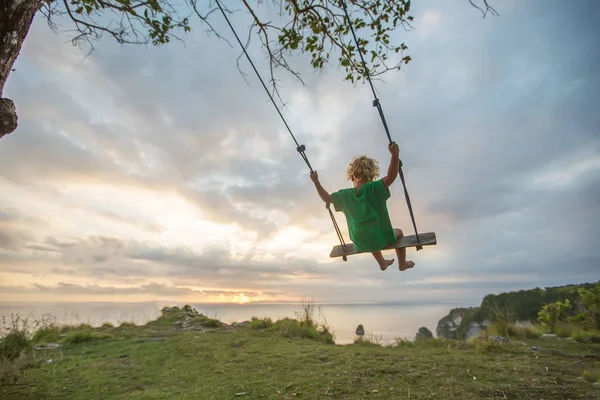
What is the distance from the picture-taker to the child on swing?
469 centimetres

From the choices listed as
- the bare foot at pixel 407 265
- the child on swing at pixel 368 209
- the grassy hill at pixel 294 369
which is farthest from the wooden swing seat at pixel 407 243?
the grassy hill at pixel 294 369

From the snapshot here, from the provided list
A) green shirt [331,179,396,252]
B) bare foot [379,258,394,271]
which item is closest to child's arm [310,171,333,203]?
green shirt [331,179,396,252]

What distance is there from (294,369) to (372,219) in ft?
8.67

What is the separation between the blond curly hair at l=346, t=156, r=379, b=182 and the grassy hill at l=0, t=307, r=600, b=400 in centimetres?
292

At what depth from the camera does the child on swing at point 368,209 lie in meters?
4.69

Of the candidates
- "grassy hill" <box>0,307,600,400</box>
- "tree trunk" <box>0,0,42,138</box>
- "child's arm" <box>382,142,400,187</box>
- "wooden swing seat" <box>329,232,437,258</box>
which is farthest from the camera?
"wooden swing seat" <box>329,232,437,258</box>

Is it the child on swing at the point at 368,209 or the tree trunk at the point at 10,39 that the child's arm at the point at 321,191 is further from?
the tree trunk at the point at 10,39

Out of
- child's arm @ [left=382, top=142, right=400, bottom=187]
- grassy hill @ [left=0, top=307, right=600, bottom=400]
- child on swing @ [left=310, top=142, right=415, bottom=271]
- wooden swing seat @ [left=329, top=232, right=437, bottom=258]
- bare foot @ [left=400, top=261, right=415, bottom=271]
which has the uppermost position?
child's arm @ [left=382, top=142, right=400, bottom=187]

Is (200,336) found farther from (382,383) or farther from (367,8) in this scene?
(367,8)

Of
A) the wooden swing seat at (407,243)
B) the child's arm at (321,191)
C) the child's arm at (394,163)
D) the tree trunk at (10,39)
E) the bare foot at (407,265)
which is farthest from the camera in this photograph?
the bare foot at (407,265)

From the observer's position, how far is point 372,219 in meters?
4.71

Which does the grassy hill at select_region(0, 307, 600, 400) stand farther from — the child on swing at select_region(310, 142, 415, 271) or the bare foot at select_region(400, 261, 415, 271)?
the child on swing at select_region(310, 142, 415, 271)

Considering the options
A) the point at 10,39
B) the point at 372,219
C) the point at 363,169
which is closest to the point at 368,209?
the point at 372,219

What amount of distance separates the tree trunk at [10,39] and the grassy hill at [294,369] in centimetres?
354
